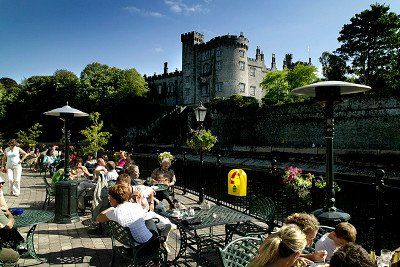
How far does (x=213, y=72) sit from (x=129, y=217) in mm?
56287

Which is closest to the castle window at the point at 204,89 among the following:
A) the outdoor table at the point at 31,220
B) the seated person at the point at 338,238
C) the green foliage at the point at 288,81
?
the green foliage at the point at 288,81

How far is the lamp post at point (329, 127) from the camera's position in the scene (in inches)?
195

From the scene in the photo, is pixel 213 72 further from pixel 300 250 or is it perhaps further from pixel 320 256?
pixel 300 250

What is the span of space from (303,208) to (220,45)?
178ft

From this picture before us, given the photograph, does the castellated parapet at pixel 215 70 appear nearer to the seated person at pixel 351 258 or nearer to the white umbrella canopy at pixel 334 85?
the white umbrella canopy at pixel 334 85

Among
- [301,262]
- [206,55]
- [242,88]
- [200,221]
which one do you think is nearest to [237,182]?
[200,221]

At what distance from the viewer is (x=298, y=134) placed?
40719mm

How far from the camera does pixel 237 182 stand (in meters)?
8.66

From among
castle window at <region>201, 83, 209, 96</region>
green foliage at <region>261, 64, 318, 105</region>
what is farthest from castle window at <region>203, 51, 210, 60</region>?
green foliage at <region>261, 64, 318, 105</region>

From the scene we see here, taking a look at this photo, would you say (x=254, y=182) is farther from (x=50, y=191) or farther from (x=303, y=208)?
(x=50, y=191)

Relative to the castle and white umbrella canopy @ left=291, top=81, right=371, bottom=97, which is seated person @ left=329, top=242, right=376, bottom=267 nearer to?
white umbrella canopy @ left=291, top=81, right=371, bottom=97

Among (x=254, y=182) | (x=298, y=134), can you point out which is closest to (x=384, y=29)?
(x=298, y=134)

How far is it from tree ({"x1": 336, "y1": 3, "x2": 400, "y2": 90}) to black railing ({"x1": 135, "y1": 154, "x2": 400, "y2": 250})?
28804 mm

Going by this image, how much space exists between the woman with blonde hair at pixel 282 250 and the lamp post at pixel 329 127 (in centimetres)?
261
